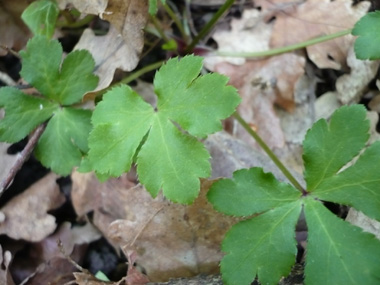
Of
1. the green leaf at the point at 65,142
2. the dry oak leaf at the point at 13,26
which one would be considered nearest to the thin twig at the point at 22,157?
the green leaf at the point at 65,142

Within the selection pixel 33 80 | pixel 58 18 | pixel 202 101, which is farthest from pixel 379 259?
pixel 58 18

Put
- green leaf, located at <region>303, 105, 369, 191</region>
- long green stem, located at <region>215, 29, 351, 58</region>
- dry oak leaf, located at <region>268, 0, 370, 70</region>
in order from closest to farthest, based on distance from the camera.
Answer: green leaf, located at <region>303, 105, 369, 191</region> → long green stem, located at <region>215, 29, 351, 58</region> → dry oak leaf, located at <region>268, 0, 370, 70</region>

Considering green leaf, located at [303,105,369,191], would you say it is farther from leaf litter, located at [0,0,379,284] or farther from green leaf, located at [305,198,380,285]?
leaf litter, located at [0,0,379,284]

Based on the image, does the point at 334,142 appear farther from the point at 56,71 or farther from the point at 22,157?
the point at 22,157

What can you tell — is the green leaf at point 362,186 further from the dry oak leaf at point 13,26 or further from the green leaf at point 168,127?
the dry oak leaf at point 13,26

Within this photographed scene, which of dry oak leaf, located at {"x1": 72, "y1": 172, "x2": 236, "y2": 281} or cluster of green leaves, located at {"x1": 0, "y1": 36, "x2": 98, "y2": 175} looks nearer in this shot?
dry oak leaf, located at {"x1": 72, "y1": 172, "x2": 236, "y2": 281}

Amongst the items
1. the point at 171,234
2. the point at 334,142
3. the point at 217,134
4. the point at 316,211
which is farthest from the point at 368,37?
the point at 171,234

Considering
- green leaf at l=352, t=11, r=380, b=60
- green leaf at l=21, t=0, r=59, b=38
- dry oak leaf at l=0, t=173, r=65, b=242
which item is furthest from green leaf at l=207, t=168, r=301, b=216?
green leaf at l=21, t=0, r=59, b=38
